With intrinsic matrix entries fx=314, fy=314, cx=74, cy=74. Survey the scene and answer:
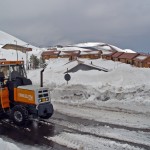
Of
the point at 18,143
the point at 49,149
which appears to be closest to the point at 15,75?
the point at 18,143

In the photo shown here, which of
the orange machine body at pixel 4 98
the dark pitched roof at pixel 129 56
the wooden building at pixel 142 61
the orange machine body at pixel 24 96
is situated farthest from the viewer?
the dark pitched roof at pixel 129 56

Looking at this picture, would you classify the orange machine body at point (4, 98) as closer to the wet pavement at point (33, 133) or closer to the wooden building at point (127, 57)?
the wet pavement at point (33, 133)

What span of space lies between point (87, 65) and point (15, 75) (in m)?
36.6

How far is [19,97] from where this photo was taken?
38.0 ft

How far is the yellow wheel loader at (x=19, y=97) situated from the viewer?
11.3 meters

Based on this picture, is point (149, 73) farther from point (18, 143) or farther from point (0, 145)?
point (0, 145)

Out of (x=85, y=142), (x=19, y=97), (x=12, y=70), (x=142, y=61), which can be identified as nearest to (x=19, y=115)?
(x=19, y=97)

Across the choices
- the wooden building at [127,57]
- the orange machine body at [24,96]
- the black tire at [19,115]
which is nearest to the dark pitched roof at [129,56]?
the wooden building at [127,57]

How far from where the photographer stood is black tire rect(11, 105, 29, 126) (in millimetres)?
11273

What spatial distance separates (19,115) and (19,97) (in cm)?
66

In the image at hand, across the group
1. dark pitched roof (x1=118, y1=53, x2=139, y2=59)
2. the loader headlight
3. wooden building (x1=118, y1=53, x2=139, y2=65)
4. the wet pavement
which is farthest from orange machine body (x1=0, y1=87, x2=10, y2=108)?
dark pitched roof (x1=118, y1=53, x2=139, y2=59)

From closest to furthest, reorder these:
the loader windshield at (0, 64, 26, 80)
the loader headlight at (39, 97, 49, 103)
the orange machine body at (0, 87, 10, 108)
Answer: the loader headlight at (39, 97, 49, 103) < the orange machine body at (0, 87, 10, 108) < the loader windshield at (0, 64, 26, 80)

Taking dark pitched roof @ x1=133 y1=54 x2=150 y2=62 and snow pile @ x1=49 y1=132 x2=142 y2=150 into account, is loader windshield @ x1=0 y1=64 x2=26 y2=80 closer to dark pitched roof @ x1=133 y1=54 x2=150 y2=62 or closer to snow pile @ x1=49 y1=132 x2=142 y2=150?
snow pile @ x1=49 y1=132 x2=142 y2=150

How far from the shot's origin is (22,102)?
456 inches
